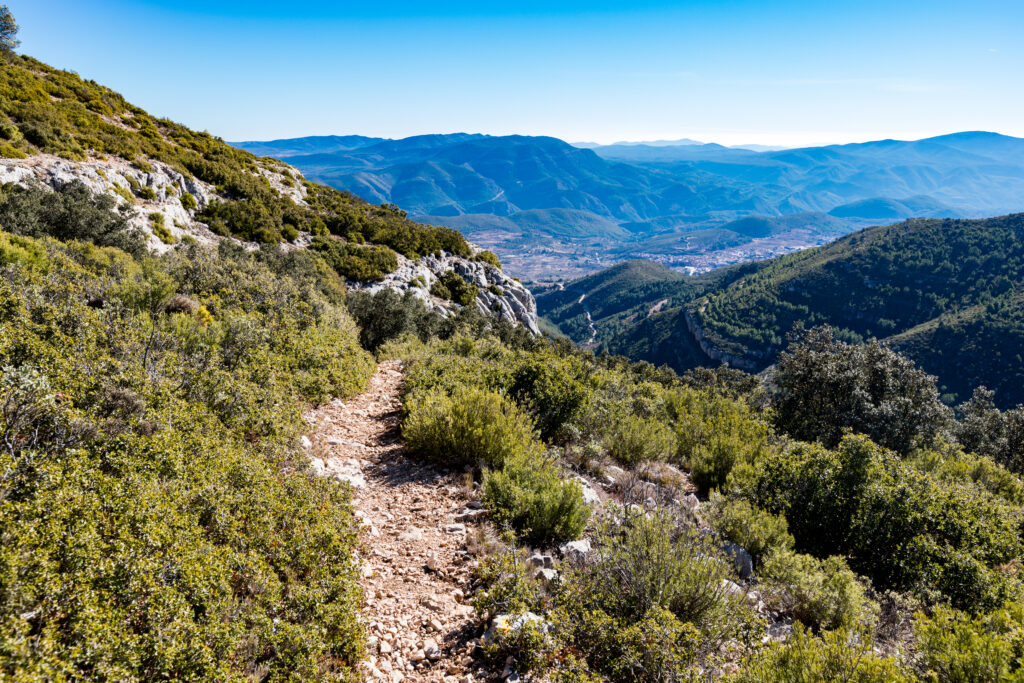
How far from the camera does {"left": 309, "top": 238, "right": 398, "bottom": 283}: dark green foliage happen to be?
1075 inches

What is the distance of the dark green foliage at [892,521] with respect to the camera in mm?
6273

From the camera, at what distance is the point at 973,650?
3633mm

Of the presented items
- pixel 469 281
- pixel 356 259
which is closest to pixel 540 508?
pixel 356 259

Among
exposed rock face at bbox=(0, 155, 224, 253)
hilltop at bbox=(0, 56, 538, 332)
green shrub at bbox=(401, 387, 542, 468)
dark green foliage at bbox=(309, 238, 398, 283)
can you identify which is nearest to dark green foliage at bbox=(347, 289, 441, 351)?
hilltop at bbox=(0, 56, 538, 332)

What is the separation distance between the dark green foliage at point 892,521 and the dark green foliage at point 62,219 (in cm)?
1791

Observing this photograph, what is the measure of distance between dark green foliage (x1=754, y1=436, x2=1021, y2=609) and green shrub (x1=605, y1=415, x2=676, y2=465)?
208 centimetres

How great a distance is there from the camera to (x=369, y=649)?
3.99 metres

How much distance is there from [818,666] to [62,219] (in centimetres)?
1949

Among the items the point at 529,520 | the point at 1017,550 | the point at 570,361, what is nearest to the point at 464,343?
the point at 570,361

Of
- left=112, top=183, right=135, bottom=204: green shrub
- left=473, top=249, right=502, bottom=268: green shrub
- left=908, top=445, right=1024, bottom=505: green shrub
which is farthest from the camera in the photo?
left=473, top=249, right=502, bottom=268: green shrub

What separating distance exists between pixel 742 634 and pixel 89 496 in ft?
18.2

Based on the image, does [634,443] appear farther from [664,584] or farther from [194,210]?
[194,210]

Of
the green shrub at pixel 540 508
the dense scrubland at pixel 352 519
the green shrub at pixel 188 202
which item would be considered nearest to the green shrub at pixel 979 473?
the dense scrubland at pixel 352 519

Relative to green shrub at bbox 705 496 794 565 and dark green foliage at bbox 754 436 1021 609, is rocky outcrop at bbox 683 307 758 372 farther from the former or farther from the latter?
green shrub at bbox 705 496 794 565
